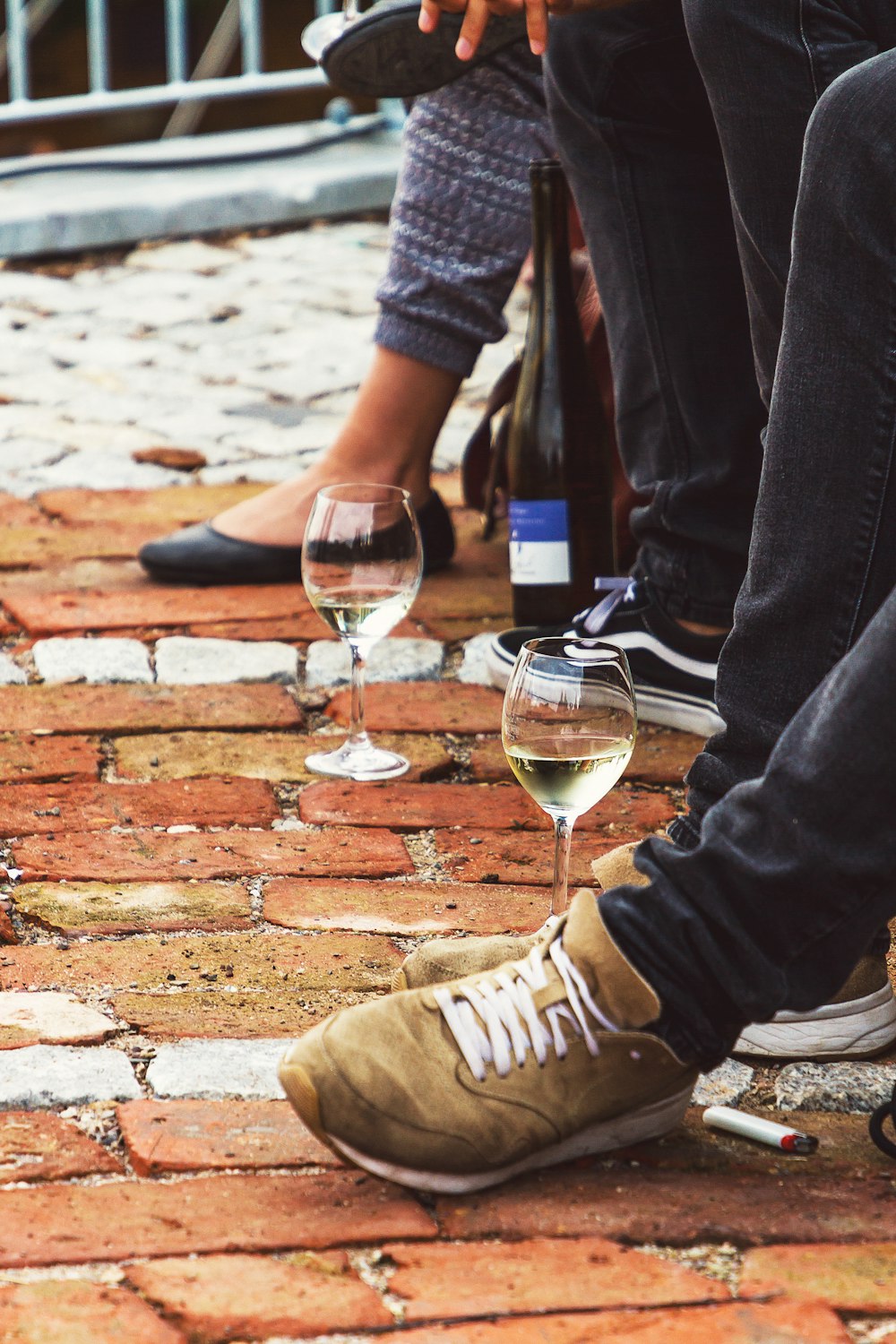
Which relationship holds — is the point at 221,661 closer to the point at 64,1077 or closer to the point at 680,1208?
the point at 64,1077

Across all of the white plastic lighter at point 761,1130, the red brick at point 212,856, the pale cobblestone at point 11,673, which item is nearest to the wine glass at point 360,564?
the red brick at point 212,856

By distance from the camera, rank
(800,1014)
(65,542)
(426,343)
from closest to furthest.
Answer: (800,1014) < (426,343) < (65,542)

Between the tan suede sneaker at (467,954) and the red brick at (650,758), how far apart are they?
574 millimetres

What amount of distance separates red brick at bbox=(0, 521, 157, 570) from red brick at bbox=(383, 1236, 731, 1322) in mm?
1807

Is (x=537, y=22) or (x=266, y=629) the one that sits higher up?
(x=537, y=22)

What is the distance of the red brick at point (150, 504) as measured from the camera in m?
2.87

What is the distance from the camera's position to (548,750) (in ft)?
4.35

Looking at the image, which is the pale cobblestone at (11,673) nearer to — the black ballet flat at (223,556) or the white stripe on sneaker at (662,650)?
the black ballet flat at (223,556)

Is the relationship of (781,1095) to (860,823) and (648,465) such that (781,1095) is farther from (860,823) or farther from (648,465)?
(648,465)

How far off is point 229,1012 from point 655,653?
34.9 inches

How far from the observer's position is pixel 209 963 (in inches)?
57.0

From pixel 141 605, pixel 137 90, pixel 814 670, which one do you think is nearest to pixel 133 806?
pixel 141 605

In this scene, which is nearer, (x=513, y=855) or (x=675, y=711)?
(x=513, y=855)

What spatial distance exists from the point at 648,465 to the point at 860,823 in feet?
→ 3.65
